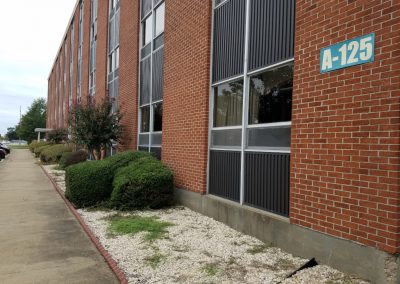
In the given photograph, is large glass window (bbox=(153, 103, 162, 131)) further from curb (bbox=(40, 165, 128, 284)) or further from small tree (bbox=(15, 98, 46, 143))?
small tree (bbox=(15, 98, 46, 143))

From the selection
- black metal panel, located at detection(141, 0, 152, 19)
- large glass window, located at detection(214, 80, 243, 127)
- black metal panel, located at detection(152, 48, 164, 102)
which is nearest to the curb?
large glass window, located at detection(214, 80, 243, 127)

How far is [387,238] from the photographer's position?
12.5ft

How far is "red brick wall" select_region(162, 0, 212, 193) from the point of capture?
8039 mm

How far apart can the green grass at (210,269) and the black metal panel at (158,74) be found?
6.89 metres

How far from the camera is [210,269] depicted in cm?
463

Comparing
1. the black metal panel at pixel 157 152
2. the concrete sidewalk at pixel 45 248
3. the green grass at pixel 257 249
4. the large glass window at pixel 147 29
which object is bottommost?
the concrete sidewalk at pixel 45 248

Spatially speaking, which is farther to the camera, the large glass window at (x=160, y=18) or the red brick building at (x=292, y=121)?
the large glass window at (x=160, y=18)

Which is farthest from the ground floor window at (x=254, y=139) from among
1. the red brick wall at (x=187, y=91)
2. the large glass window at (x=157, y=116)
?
the large glass window at (x=157, y=116)

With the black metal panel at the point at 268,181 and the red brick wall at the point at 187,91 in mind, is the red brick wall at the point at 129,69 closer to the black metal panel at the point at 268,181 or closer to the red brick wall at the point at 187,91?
the red brick wall at the point at 187,91

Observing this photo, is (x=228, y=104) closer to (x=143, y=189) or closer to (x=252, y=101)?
(x=252, y=101)

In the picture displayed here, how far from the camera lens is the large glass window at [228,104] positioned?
7.07m

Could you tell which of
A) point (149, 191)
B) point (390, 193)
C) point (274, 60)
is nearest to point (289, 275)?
point (390, 193)

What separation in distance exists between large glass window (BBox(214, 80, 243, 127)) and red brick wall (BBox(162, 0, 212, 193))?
23cm

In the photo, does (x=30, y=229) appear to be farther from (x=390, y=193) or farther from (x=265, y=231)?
(x=390, y=193)
